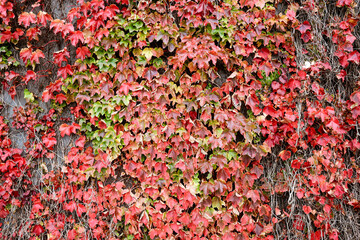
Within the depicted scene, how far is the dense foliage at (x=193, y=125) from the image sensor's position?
102 inches

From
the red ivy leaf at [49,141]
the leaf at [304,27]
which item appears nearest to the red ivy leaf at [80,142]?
the red ivy leaf at [49,141]

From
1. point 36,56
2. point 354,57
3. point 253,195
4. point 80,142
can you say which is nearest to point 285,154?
point 253,195

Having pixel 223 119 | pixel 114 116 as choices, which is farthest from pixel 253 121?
pixel 114 116

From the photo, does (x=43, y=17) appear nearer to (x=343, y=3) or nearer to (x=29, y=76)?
(x=29, y=76)

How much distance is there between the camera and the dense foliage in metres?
2.59

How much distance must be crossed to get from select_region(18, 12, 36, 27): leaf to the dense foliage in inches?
0.5

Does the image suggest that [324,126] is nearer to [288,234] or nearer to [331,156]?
[331,156]

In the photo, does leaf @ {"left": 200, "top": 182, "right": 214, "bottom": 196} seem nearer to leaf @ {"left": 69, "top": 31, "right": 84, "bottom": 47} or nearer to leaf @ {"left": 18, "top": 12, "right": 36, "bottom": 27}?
leaf @ {"left": 69, "top": 31, "right": 84, "bottom": 47}

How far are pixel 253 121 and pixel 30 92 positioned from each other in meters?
2.60

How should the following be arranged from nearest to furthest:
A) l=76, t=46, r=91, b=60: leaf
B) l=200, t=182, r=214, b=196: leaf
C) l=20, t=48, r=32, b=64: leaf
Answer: l=200, t=182, r=214, b=196: leaf
l=76, t=46, r=91, b=60: leaf
l=20, t=48, r=32, b=64: leaf

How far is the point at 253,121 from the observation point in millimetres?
2654

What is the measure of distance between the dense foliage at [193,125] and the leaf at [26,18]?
0.04ft

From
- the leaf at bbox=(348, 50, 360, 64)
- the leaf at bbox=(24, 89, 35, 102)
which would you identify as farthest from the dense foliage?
the leaf at bbox=(24, 89, 35, 102)

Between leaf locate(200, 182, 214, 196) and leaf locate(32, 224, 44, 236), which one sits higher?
leaf locate(200, 182, 214, 196)
